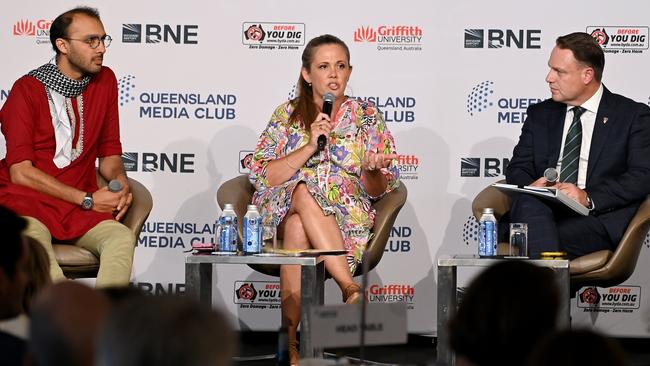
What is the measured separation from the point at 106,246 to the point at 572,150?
248 centimetres

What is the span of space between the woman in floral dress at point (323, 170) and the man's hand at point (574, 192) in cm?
88

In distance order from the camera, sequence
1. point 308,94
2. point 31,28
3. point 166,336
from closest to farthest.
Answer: point 166,336, point 308,94, point 31,28

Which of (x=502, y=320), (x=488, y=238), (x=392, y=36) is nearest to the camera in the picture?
(x=502, y=320)

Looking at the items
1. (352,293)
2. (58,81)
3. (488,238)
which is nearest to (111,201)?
(58,81)

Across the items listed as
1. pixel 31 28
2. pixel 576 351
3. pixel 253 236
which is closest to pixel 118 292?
pixel 576 351

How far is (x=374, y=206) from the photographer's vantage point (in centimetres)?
575

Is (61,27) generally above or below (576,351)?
above

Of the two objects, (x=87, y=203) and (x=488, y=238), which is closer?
(x=488, y=238)

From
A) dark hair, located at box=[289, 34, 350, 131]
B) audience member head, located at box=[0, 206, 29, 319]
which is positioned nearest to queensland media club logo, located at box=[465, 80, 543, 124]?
dark hair, located at box=[289, 34, 350, 131]

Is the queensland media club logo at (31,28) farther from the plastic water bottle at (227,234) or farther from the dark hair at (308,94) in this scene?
the plastic water bottle at (227,234)

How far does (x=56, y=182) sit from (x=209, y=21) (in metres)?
1.94

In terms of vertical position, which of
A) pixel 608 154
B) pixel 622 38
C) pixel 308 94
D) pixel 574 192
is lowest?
pixel 574 192

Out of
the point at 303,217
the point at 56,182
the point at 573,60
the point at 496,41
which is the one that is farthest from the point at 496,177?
the point at 56,182

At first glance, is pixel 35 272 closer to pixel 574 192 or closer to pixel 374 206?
pixel 374 206
